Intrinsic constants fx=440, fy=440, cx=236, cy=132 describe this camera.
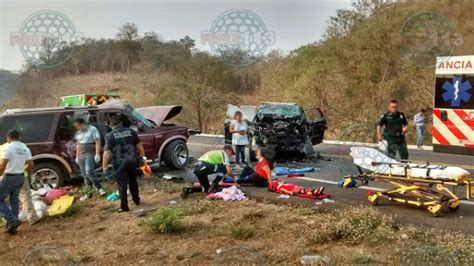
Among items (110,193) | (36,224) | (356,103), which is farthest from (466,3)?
(36,224)

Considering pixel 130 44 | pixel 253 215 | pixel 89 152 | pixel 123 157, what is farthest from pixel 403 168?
pixel 130 44

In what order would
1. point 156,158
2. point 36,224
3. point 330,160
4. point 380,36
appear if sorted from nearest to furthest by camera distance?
1. point 36,224
2. point 156,158
3. point 330,160
4. point 380,36

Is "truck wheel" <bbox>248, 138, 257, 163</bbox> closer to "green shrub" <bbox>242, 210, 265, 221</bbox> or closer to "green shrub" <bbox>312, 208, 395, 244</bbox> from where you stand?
"green shrub" <bbox>242, 210, 265, 221</bbox>

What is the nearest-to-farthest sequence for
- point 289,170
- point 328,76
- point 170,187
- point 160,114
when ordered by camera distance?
point 170,187, point 289,170, point 160,114, point 328,76

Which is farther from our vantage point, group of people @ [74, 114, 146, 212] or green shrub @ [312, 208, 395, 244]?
group of people @ [74, 114, 146, 212]

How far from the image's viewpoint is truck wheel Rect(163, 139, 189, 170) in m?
11.5

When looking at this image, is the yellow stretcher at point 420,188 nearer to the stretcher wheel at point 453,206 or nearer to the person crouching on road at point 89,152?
the stretcher wheel at point 453,206

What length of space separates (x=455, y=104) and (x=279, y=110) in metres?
4.79

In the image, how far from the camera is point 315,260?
4902mm

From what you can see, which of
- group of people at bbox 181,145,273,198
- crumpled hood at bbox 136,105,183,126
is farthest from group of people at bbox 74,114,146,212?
crumpled hood at bbox 136,105,183,126

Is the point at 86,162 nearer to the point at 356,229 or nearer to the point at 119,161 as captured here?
the point at 119,161

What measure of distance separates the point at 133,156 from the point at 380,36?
1980 centimetres

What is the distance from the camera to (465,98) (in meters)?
11.6

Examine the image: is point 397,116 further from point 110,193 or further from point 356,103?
point 356,103
